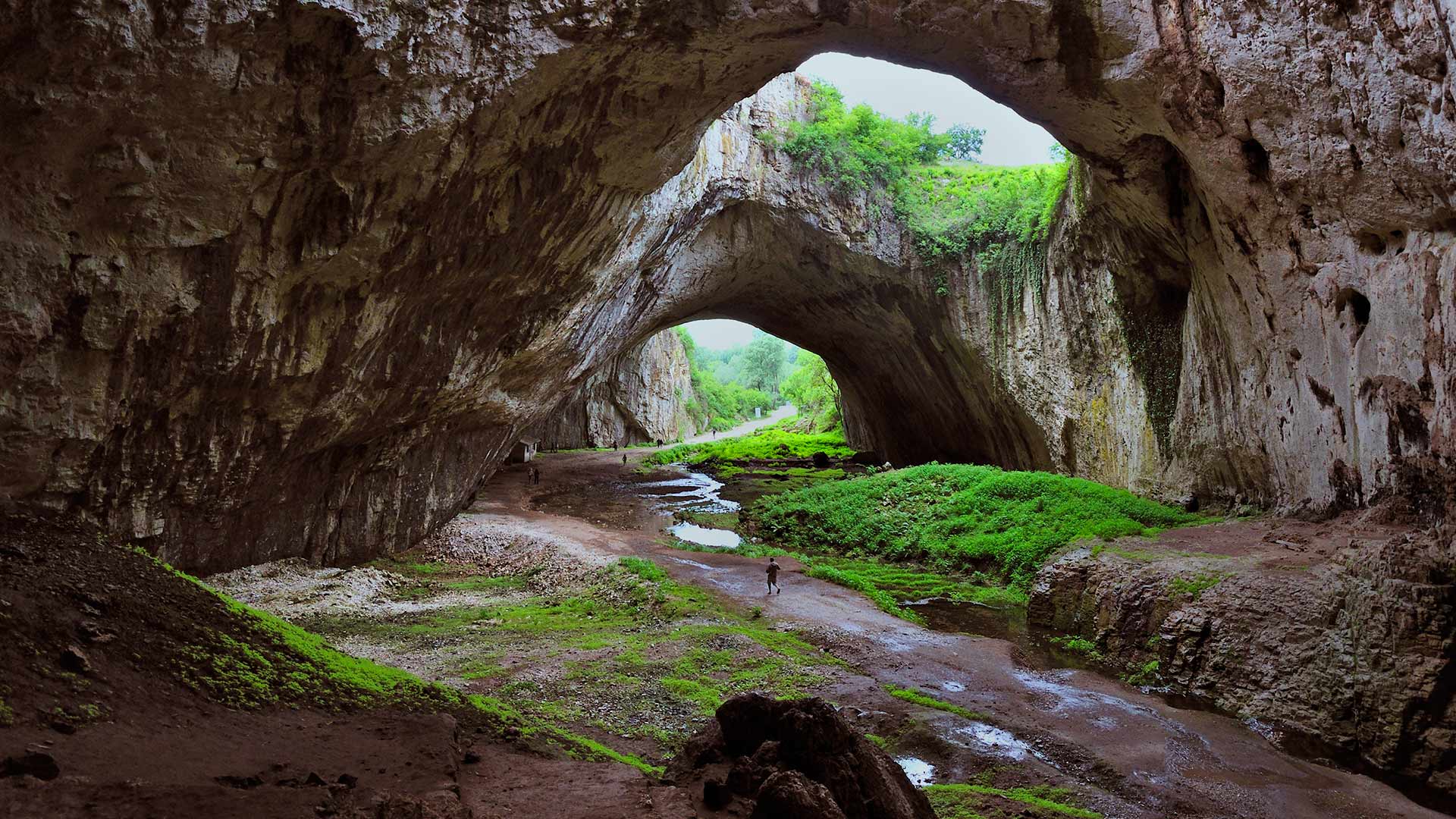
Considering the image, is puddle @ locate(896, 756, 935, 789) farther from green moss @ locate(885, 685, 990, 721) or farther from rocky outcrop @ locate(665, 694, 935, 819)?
rocky outcrop @ locate(665, 694, 935, 819)

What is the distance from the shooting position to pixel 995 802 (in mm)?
4973

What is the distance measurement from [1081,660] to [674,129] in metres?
8.58

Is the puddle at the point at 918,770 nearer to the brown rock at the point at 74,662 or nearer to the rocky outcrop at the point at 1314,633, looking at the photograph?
the rocky outcrop at the point at 1314,633

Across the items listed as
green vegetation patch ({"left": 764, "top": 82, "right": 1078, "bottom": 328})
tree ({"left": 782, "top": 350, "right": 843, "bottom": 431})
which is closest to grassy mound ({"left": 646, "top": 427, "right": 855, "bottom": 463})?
tree ({"left": 782, "top": 350, "right": 843, "bottom": 431})

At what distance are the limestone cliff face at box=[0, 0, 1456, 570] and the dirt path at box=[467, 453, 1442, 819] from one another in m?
3.48

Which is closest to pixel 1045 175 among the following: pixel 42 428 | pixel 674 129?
pixel 674 129

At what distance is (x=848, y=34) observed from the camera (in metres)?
10.2

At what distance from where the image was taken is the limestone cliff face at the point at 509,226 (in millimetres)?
Result: 5766

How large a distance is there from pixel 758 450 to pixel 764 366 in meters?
37.3

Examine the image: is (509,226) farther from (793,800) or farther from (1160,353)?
(1160,353)

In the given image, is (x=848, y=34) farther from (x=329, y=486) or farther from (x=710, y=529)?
(x=710, y=529)

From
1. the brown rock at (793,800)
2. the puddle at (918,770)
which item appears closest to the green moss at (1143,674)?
the puddle at (918,770)

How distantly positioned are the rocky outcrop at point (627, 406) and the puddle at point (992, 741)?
2866 cm

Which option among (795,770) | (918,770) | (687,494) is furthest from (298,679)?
(687,494)
